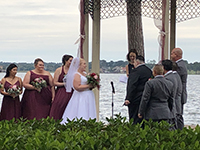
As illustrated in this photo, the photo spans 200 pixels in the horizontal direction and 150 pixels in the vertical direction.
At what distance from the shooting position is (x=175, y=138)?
355 centimetres

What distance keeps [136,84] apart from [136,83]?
0.02 m

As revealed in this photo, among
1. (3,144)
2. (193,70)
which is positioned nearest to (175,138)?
(3,144)

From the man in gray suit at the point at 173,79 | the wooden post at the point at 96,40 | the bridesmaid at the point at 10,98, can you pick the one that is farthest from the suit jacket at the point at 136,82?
the bridesmaid at the point at 10,98

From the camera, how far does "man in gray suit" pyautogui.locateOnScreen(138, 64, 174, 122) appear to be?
19.2 ft

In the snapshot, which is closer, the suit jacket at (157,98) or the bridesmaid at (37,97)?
the suit jacket at (157,98)

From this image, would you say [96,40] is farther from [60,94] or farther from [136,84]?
[136,84]

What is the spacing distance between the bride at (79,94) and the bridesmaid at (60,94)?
0.34 metres

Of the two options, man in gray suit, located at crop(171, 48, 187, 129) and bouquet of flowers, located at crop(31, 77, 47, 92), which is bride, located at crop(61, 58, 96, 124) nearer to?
bouquet of flowers, located at crop(31, 77, 47, 92)

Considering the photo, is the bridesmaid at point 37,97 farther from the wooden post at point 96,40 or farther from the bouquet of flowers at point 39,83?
the wooden post at point 96,40

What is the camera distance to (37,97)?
8.54 meters

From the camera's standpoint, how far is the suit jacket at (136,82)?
6715 mm

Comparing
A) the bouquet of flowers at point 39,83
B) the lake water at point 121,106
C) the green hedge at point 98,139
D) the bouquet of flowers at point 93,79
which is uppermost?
the bouquet of flowers at point 93,79

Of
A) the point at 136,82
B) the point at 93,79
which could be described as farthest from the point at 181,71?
the point at 93,79

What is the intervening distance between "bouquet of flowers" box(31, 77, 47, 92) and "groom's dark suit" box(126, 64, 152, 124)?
7.35ft
